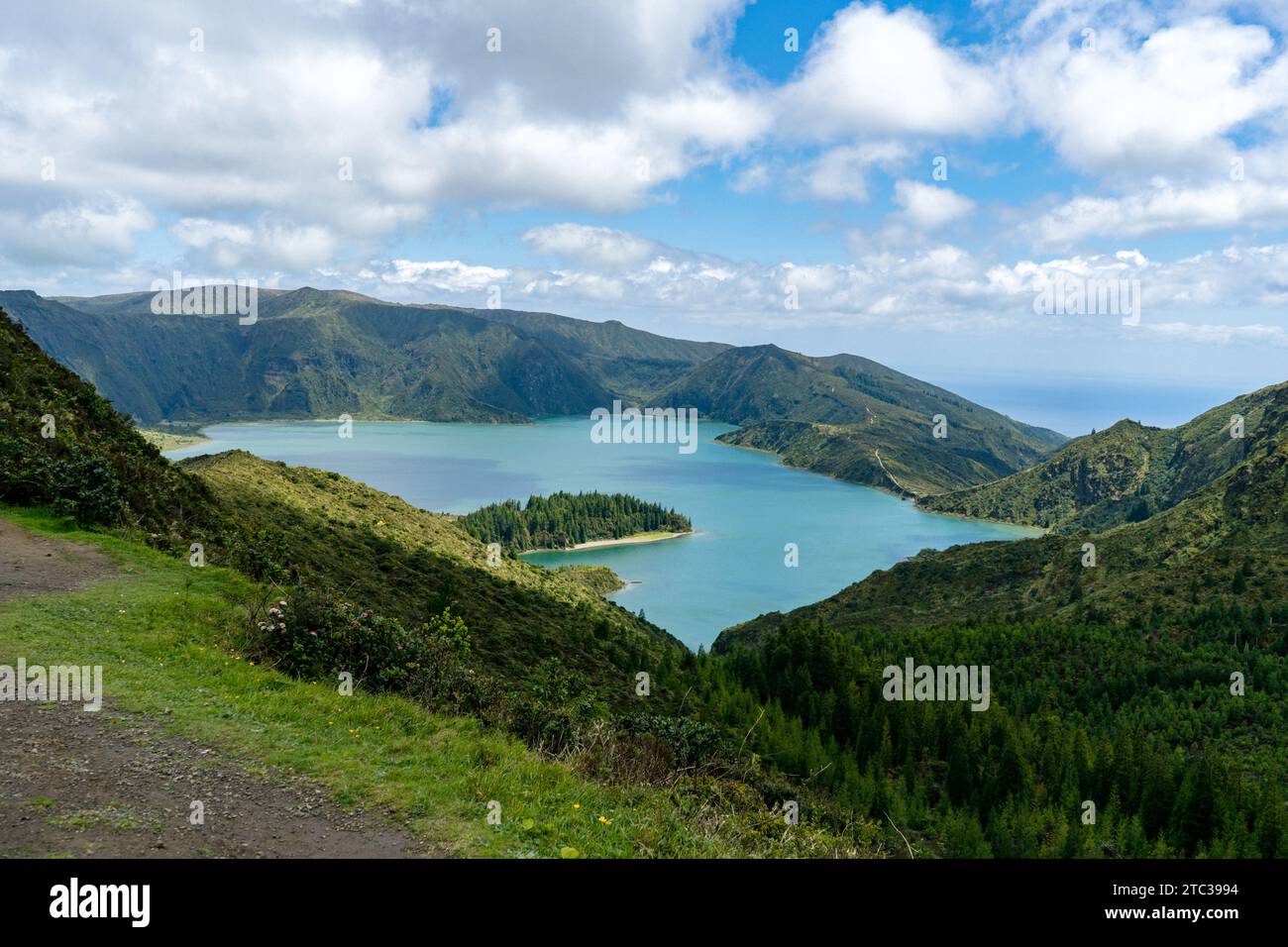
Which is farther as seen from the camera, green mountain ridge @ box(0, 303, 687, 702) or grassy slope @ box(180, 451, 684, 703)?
grassy slope @ box(180, 451, 684, 703)

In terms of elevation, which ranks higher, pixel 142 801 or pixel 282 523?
pixel 282 523

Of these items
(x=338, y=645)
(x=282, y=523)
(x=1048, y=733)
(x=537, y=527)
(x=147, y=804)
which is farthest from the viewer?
(x=537, y=527)

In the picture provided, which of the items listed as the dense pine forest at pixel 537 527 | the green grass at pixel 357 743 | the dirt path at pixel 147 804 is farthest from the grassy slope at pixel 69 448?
the dense pine forest at pixel 537 527

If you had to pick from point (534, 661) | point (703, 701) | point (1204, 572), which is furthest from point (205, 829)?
point (1204, 572)

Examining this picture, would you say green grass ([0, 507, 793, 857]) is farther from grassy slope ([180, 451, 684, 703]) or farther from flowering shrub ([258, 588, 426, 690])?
grassy slope ([180, 451, 684, 703])

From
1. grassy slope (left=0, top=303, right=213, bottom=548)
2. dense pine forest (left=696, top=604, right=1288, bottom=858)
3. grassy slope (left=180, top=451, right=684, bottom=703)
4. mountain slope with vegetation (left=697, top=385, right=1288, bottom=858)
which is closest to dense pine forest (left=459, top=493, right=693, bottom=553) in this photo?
mountain slope with vegetation (left=697, top=385, right=1288, bottom=858)

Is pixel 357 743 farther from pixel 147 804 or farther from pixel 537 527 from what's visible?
pixel 537 527

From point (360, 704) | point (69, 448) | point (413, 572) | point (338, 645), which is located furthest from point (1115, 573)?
point (69, 448)
